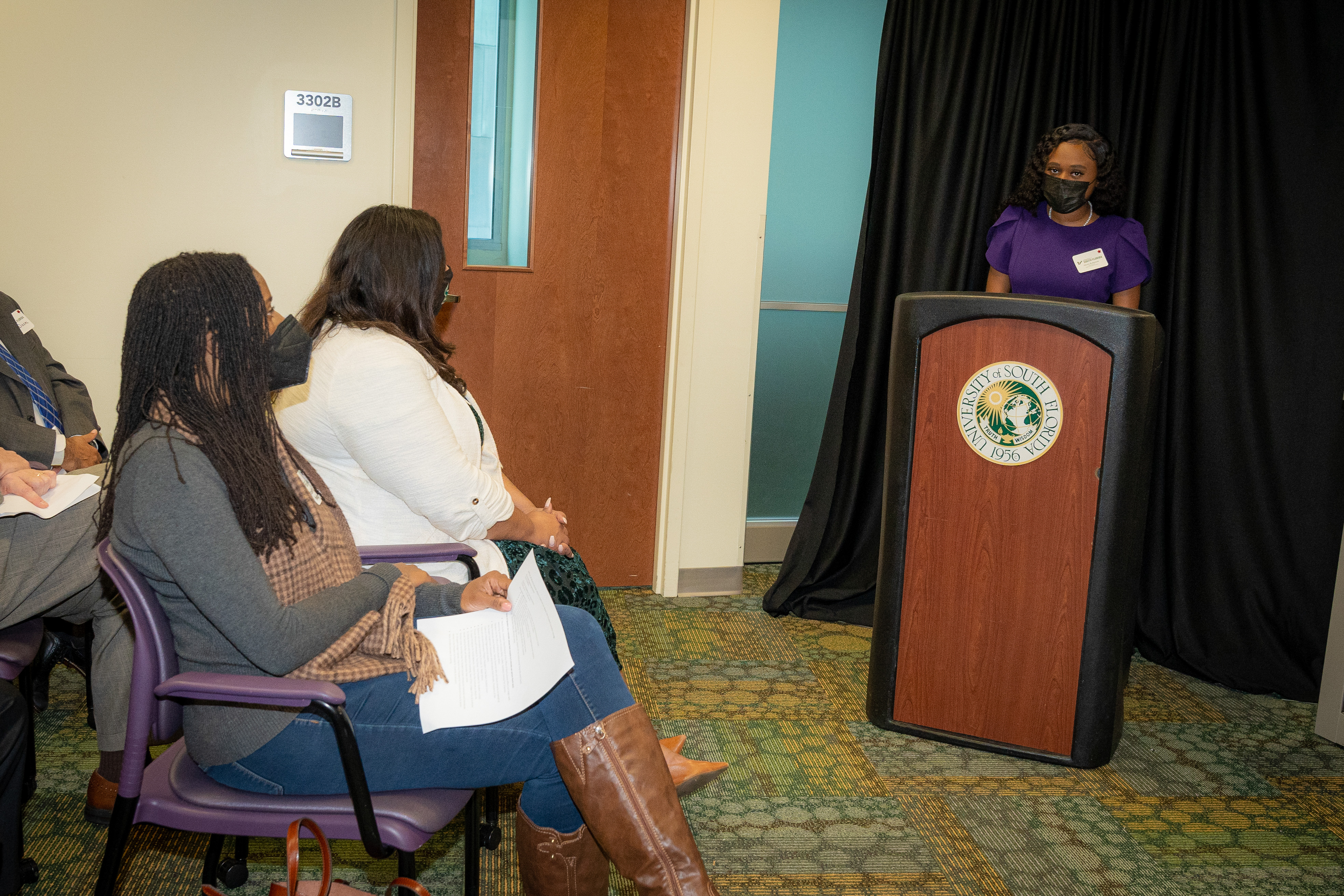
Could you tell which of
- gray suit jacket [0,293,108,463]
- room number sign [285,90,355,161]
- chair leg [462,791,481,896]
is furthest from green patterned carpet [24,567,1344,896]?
room number sign [285,90,355,161]

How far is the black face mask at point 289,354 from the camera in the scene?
5.05 feet

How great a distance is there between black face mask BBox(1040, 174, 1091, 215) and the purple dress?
8 centimetres

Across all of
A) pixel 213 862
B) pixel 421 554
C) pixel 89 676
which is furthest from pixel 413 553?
pixel 89 676

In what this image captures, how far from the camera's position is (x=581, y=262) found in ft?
12.2

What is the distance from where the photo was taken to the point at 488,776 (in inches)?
62.5

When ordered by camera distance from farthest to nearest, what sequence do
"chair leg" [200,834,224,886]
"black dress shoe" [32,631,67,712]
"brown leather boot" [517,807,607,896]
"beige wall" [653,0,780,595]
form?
"beige wall" [653,0,780,595]
"black dress shoe" [32,631,67,712]
"chair leg" [200,834,224,886]
"brown leather boot" [517,807,607,896]

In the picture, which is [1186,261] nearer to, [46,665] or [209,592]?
[209,592]

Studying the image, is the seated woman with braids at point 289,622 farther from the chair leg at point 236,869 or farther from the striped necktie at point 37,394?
the striped necktie at point 37,394

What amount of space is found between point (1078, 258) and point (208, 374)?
2564mm

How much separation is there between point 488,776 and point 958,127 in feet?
9.69

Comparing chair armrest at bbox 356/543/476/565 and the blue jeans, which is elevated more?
chair armrest at bbox 356/543/476/565

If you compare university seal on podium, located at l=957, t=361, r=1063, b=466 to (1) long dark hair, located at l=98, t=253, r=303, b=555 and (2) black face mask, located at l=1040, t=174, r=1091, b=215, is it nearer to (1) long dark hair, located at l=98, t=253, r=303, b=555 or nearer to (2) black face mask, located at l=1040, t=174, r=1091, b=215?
(2) black face mask, located at l=1040, t=174, r=1091, b=215

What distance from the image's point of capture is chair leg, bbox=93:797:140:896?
4.73 ft

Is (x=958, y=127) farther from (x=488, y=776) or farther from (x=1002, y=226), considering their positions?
(x=488, y=776)
